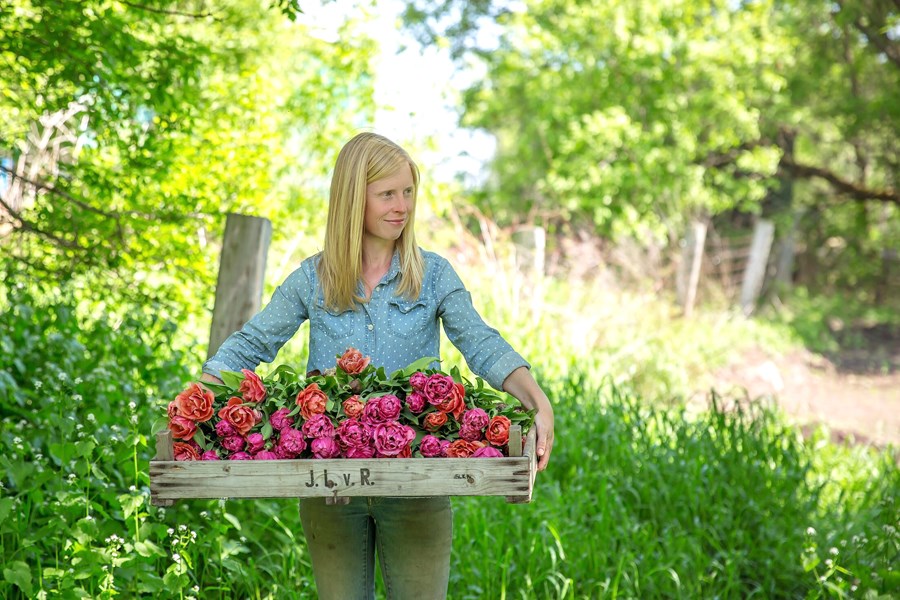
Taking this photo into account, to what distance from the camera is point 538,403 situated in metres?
2.44

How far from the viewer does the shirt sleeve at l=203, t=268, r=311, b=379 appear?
102 inches

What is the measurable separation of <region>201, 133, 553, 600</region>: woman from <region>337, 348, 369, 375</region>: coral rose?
0.21 m

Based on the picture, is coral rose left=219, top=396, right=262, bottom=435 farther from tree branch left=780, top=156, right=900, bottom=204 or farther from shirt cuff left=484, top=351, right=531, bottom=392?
tree branch left=780, top=156, right=900, bottom=204

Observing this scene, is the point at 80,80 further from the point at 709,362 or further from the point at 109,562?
the point at 709,362

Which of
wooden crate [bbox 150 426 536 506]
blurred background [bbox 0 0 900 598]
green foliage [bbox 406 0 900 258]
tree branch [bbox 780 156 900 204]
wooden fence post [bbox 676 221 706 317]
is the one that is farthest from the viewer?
tree branch [bbox 780 156 900 204]

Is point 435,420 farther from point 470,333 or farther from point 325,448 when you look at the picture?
point 470,333

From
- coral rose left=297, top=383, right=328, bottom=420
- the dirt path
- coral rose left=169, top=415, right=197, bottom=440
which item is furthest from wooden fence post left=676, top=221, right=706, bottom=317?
coral rose left=169, top=415, right=197, bottom=440

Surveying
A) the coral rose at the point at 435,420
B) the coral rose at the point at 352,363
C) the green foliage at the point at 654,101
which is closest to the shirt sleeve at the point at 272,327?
the coral rose at the point at 352,363

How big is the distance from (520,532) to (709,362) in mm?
6537

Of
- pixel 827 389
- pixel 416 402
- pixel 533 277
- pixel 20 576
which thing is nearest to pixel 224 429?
pixel 416 402

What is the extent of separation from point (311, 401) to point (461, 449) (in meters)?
0.35

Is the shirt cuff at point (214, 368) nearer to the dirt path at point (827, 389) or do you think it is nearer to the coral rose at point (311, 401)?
the coral rose at point (311, 401)

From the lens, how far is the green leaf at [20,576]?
113 inches

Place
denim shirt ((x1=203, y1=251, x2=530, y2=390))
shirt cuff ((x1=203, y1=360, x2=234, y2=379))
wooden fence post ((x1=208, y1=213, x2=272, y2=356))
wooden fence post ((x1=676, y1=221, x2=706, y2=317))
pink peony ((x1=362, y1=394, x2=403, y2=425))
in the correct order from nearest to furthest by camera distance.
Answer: pink peony ((x1=362, y1=394, x2=403, y2=425)) → shirt cuff ((x1=203, y1=360, x2=234, y2=379)) → denim shirt ((x1=203, y1=251, x2=530, y2=390)) → wooden fence post ((x1=208, y1=213, x2=272, y2=356)) → wooden fence post ((x1=676, y1=221, x2=706, y2=317))
